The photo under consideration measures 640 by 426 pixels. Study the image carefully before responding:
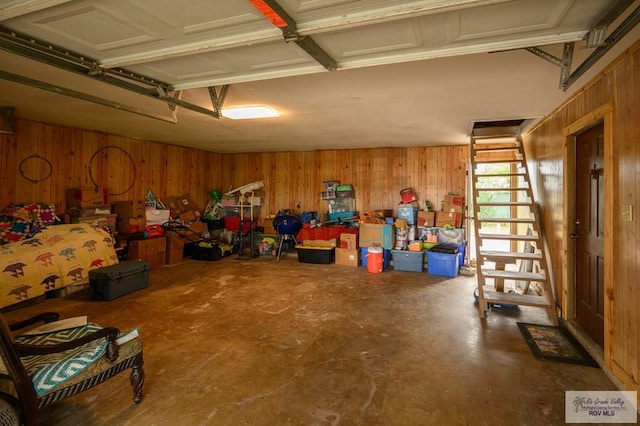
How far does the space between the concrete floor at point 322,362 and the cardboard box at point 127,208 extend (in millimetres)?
1563

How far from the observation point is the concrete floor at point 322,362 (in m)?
1.90

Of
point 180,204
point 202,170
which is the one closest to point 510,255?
point 180,204

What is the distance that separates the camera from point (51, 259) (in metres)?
3.89

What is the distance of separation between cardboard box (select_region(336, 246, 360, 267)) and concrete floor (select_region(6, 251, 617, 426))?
4.92 feet

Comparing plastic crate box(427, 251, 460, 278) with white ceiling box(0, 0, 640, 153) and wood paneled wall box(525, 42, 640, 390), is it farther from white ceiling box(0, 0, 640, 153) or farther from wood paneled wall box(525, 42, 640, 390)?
wood paneled wall box(525, 42, 640, 390)

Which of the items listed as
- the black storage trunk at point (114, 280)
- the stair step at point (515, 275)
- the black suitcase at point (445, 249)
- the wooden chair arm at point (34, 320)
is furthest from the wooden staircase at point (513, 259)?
the black storage trunk at point (114, 280)

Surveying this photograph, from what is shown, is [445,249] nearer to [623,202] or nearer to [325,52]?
[623,202]

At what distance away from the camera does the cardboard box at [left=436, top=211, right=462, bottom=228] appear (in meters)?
5.77

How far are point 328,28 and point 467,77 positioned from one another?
171 centimetres

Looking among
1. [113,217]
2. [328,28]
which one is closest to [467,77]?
[328,28]

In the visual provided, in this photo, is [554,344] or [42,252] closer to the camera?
[554,344]

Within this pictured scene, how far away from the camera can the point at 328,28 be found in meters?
1.45

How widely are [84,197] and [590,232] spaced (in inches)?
259

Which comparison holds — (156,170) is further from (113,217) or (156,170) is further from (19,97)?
(19,97)
